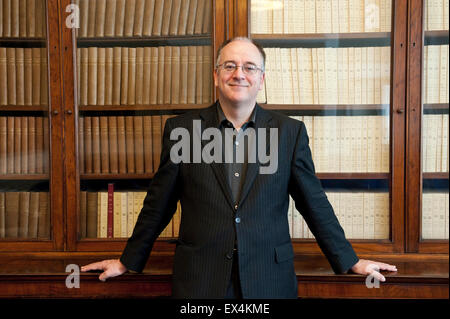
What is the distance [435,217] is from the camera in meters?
2.07

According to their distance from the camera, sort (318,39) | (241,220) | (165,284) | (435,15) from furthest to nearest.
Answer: (318,39)
(435,15)
(165,284)
(241,220)

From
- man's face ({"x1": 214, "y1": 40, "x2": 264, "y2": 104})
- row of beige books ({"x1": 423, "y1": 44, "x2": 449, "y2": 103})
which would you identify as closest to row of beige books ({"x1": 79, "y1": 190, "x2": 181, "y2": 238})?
man's face ({"x1": 214, "y1": 40, "x2": 264, "y2": 104})

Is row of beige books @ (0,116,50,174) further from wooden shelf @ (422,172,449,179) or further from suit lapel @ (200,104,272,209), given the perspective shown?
wooden shelf @ (422,172,449,179)

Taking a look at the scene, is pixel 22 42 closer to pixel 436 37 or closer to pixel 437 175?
pixel 436 37

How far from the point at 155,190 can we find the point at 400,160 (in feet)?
3.91

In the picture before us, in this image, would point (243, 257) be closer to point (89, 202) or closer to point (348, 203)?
point (348, 203)

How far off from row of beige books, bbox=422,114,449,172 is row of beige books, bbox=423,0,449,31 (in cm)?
42

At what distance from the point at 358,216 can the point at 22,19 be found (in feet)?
6.34

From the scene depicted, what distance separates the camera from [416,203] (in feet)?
6.71

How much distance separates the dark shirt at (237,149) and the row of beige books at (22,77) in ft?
3.43

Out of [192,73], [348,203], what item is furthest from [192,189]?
[348,203]

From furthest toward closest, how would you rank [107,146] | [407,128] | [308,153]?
[107,146] → [407,128] → [308,153]

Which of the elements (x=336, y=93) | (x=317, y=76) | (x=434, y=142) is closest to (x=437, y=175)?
(x=434, y=142)

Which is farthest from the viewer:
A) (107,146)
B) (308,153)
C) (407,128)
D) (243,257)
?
(107,146)
